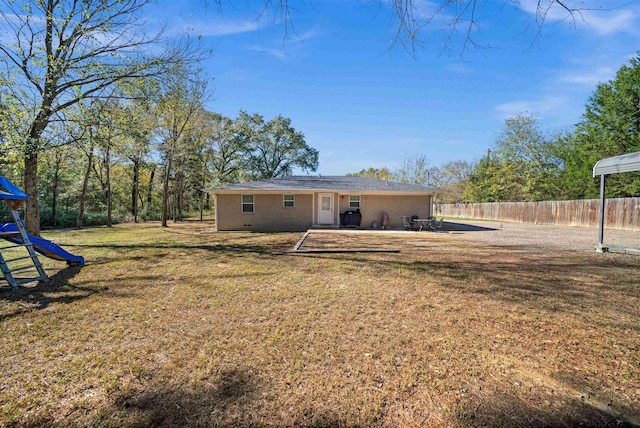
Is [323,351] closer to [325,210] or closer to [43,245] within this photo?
[43,245]

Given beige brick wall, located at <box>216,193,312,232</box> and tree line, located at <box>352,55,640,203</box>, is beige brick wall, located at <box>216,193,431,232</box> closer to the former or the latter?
beige brick wall, located at <box>216,193,312,232</box>

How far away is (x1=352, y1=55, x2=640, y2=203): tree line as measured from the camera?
2008 cm

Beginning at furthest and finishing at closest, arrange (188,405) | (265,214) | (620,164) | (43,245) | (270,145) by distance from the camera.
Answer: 1. (270,145)
2. (265,214)
3. (620,164)
4. (43,245)
5. (188,405)

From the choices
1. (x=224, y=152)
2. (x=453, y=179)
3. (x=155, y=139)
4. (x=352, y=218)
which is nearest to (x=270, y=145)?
(x=224, y=152)

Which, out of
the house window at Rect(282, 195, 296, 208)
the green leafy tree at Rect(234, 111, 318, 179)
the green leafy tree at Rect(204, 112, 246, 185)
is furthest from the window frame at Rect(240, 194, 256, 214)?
the green leafy tree at Rect(234, 111, 318, 179)

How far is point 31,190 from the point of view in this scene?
9.23m

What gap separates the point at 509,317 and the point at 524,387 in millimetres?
1524

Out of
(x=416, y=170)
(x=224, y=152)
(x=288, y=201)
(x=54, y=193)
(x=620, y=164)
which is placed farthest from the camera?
(x=416, y=170)

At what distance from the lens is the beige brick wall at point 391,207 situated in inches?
635

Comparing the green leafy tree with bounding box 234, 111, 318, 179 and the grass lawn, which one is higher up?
the green leafy tree with bounding box 234, 111, 318, 179

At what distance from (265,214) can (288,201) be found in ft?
4.77

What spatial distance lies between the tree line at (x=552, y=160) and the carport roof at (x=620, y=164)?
761 centimetres

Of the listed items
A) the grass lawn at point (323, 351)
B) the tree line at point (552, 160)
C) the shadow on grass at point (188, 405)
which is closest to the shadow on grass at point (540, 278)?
the grass lawn at point (323, 351)

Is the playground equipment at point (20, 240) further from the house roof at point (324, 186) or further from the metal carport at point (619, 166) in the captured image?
the metal carport at point (619, 166)
